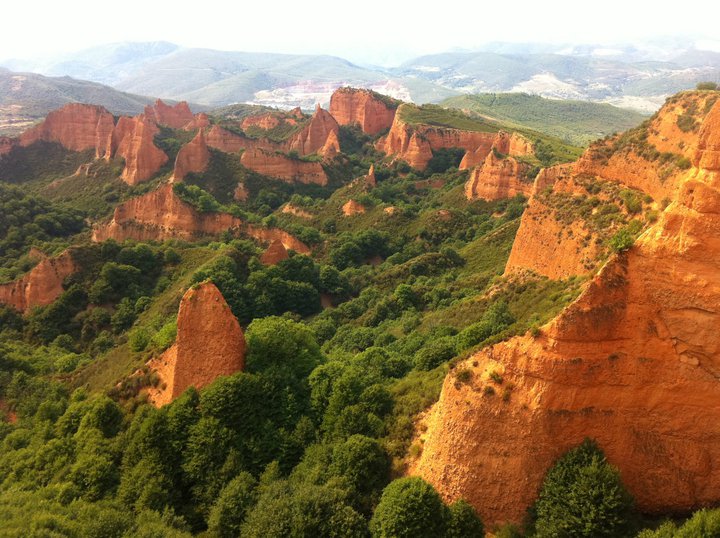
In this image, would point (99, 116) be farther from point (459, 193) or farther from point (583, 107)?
point (583, 107)

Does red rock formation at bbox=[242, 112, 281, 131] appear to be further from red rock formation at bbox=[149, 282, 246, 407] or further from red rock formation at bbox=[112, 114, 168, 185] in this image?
red rock formation at bbox=[149, 282, 246, 407]

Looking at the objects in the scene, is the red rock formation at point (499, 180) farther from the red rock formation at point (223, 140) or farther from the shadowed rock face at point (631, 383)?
the shadowed rock face at point (631, 383)

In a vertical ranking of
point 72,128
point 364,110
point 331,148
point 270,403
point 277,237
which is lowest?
point 277,237

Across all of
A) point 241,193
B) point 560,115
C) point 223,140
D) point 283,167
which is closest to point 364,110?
point 223,140

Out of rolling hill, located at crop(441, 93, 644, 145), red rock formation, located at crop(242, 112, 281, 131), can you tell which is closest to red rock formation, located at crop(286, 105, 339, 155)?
red rock formation, located at crop(242, 112, 281, 131)

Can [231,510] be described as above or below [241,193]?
above

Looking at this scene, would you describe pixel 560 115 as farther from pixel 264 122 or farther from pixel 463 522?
pixel 463 522
